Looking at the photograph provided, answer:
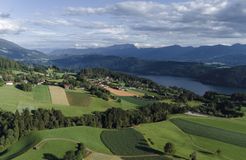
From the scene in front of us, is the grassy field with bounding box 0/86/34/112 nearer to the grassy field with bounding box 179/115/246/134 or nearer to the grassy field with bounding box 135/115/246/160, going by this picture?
the grassy field with bounding box 135/115/246/160

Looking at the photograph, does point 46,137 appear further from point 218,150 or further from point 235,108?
point 235,108

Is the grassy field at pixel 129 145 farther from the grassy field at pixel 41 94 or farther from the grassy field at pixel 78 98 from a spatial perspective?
the grassy field at pixel 41 94

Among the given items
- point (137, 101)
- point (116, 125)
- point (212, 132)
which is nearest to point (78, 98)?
point (137, 101)

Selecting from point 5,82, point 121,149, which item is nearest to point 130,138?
point 121,149

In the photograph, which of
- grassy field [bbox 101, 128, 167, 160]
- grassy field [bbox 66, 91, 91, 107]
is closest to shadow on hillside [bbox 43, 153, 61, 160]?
grassy field [bbox 101, 128, 167, 160]

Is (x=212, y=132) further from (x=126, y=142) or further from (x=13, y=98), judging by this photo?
(x=13, y=98)
